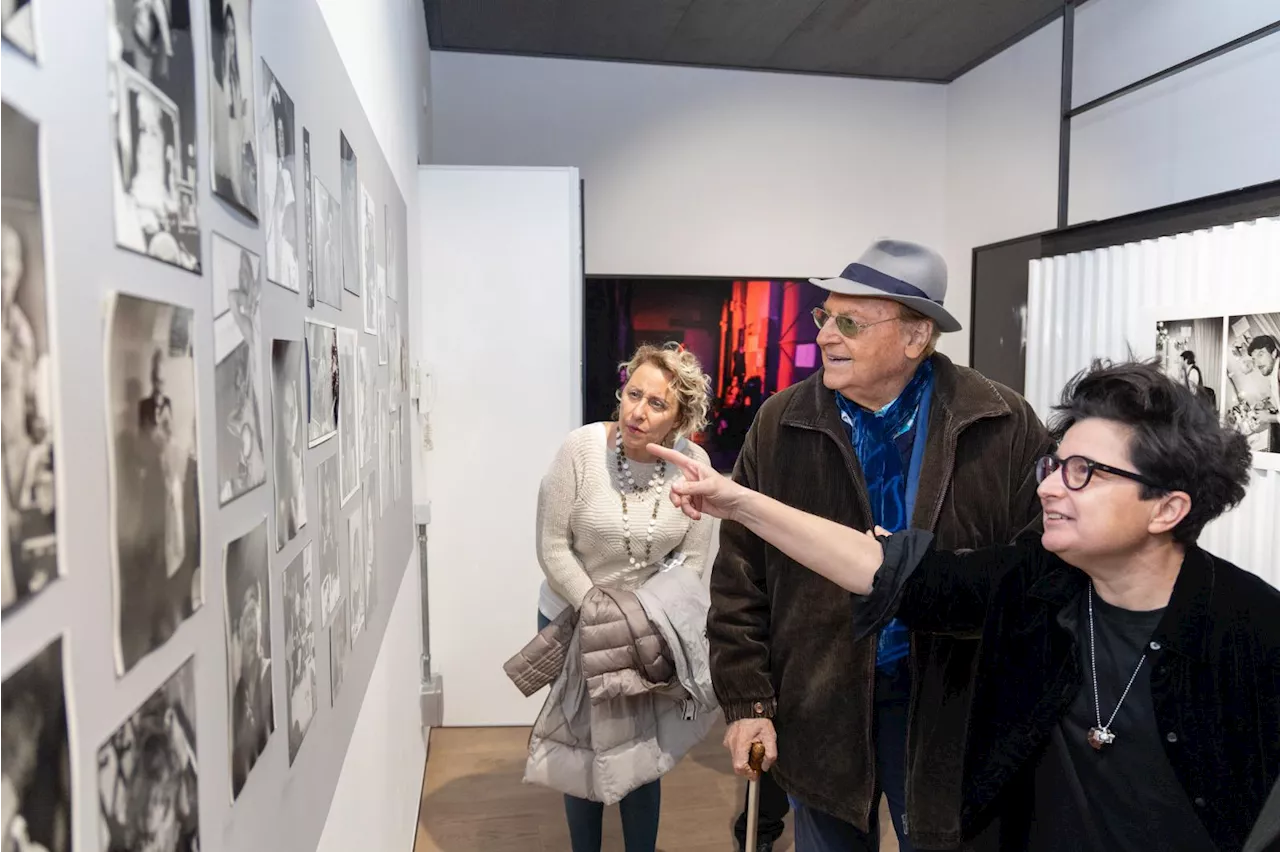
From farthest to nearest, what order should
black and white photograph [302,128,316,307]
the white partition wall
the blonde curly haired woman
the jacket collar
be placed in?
1. the white partition wall
2. the blonde curly haired woman
3. the jacket collar
4. black and white photograph [302,128,316,307]

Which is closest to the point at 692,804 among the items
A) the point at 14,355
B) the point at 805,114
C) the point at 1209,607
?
the point at 1209,607

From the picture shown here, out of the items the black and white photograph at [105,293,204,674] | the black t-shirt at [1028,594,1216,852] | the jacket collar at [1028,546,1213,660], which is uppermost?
the black and white photograph at [105,293,204,674]

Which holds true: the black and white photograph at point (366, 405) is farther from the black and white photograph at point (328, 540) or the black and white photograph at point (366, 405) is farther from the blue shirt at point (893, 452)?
the blue shirt at point (893, 452)

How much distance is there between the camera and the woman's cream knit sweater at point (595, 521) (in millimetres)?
2240

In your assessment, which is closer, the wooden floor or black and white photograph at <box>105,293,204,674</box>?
black and white photograph at <box>105,293,204,674</box>

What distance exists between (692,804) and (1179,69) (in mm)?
3110

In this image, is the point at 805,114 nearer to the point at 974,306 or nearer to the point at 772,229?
the point at 772,229

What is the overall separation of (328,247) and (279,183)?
29cm

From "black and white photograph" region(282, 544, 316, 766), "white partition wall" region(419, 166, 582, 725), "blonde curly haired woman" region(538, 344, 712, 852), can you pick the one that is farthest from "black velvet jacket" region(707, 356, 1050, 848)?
"white partition wall" region(419, 166, 582, 725)

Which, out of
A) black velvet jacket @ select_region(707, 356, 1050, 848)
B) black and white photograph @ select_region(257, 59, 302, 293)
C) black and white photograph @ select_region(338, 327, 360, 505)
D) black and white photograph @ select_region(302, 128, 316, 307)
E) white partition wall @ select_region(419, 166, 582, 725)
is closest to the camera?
black and white photograph @ select_region(257, 59, 302, 293)

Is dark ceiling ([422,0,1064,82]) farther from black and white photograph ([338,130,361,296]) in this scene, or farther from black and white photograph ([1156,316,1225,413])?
black and white photograph ([338,130,361,296])

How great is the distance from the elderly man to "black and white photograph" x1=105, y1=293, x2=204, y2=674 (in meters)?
1.22

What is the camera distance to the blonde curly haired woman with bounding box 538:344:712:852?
88.0 inches

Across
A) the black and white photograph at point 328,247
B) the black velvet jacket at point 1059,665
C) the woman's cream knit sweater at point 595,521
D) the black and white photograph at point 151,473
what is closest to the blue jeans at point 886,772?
the black velvet jacket at point 1059,665
